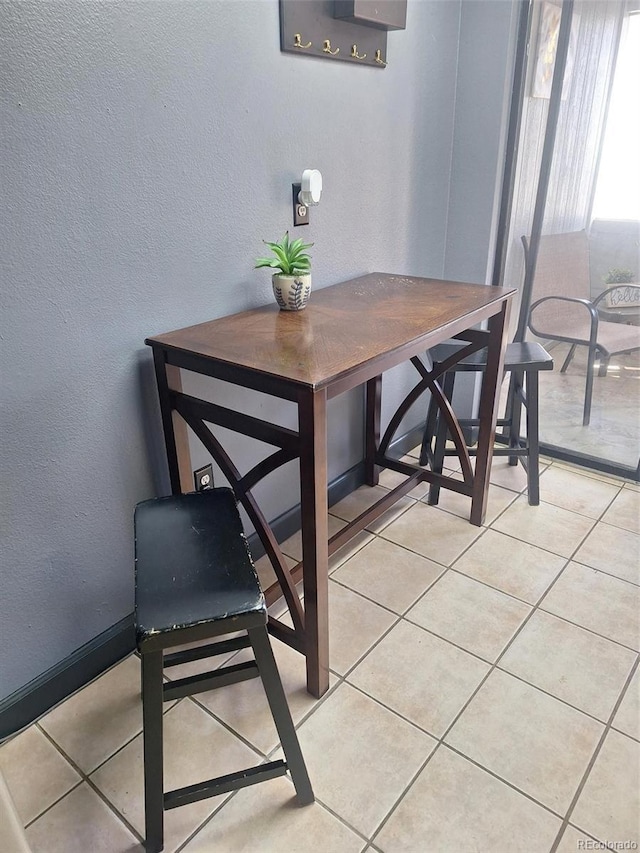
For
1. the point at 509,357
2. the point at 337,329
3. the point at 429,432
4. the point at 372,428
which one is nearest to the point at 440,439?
the point at 429,432

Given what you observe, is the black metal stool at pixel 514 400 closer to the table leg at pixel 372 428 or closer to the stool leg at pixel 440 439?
the stool leg at pixel 440 439

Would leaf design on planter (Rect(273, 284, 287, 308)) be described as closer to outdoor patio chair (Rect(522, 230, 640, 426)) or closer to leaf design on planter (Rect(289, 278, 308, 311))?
leaf design on planter (Rect(289, 278, 308, 311))

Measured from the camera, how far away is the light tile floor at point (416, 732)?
3.88 feet

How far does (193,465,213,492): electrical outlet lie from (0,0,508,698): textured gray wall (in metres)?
0.15

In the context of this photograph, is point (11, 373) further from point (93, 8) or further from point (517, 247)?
point (517, 247)

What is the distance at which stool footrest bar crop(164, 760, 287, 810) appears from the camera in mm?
1102

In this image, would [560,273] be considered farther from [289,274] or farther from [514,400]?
[289,274]

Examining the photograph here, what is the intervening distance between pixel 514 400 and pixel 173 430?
1.57 m

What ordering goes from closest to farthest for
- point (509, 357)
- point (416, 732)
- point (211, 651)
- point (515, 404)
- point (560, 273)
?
1. point (211, 651)
2. point (416, 732)
3. point (509, 357)
4. point (515, 404)
5. point (560, 273)

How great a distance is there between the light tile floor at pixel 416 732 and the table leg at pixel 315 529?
0.14 meters

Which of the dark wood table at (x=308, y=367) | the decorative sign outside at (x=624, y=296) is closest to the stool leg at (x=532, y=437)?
the dark wood table at (x=308, y=367)

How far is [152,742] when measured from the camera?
1.03 m

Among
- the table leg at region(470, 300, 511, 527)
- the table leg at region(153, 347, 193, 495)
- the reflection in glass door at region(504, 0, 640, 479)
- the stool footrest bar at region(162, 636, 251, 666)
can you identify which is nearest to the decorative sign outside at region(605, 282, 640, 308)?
the reflection in glass door at region(504, 0, 640, 479)

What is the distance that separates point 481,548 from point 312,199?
1.35 metres
